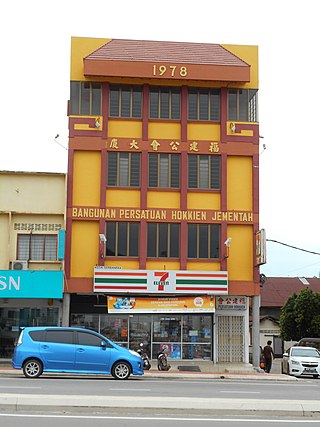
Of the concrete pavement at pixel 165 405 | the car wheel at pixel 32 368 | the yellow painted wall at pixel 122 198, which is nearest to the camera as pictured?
the concrete pavement at pixel 165 405

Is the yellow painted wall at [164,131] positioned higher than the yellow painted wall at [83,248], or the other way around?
the yellow painted wall at [164,131]

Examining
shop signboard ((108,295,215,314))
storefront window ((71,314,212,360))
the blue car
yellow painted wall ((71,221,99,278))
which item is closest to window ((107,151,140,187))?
yellow painted wall ((71,221,99,278))

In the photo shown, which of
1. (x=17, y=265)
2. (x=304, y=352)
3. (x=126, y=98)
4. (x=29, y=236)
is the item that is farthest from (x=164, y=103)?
(x=304, y=352)

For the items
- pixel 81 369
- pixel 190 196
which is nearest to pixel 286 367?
pixel 190 196

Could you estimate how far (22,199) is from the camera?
3397 cm

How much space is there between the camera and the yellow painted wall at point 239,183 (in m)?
34.9

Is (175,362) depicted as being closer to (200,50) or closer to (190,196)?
(190,196)

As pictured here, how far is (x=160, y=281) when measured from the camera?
110ft

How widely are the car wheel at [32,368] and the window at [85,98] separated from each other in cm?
1427

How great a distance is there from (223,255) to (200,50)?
10.4 meters

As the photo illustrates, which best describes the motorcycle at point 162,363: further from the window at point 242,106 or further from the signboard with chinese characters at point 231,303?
the window at point 242,106

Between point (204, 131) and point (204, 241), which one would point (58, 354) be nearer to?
point (204, 241)

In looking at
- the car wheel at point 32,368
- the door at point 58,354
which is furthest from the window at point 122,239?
the car wheel at point 32,368

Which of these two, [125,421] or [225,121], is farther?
[225,121]
